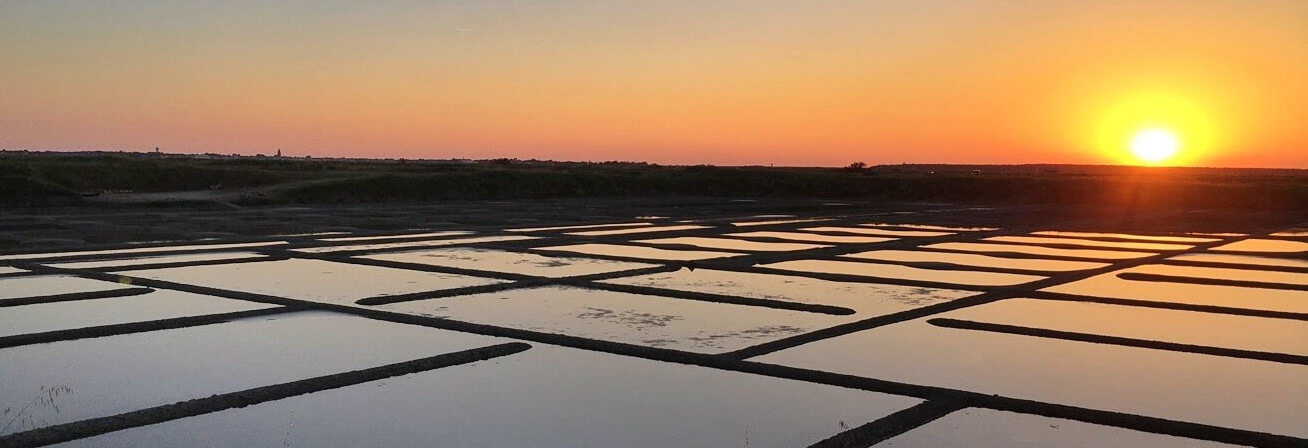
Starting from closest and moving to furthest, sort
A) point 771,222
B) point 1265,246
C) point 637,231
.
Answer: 1. point 1265,246
2. point 637,231
3. point 771,222

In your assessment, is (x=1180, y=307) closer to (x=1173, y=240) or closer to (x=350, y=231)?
(x=1173, y=240)

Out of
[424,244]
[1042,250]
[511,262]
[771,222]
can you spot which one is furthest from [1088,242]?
[424,244]

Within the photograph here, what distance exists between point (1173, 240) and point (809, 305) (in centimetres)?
986

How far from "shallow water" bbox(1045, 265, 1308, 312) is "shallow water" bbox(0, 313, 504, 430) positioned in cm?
555

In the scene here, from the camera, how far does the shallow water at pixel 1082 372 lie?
16.5 feet

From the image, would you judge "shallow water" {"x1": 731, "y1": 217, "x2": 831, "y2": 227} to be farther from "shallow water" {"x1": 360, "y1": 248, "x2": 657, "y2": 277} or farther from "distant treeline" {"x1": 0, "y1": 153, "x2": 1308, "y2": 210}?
"distant treeline" {"x1": 0, "y1": 153, "x2": 1308, "y2": 210}

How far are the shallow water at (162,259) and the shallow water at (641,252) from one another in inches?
137

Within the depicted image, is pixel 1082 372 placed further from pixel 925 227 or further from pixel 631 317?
pixel 925 227

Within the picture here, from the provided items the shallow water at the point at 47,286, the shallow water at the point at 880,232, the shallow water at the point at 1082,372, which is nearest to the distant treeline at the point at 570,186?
the shallow water at the point at 880,232

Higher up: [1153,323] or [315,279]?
[1153,323]

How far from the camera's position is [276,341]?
262 inches

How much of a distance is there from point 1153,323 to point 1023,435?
373 cm

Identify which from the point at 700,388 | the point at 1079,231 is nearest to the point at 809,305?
the point at 700,388

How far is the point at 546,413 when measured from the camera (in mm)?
4727
